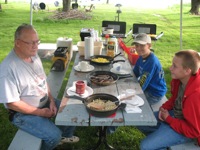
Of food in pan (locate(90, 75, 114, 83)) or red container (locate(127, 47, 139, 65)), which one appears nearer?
food in pan (locate(90, 75, 114, 83))

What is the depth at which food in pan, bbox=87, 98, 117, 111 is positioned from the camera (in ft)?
6.42

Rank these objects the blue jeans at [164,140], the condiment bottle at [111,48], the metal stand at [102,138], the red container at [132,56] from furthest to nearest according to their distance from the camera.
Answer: the red container at [132,56]
the condiment bottle at [111,48]
the metal stand at [102,138]
the blue jeans at [164,140]

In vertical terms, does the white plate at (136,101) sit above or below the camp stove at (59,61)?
below

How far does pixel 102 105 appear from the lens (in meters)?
2.03

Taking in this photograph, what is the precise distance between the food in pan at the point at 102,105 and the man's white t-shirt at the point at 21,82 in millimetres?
648

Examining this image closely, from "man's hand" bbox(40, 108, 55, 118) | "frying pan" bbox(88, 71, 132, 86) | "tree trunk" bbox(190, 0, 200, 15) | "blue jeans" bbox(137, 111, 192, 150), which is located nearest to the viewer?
"blue jeans" bbox(137, 111, 192, 150)

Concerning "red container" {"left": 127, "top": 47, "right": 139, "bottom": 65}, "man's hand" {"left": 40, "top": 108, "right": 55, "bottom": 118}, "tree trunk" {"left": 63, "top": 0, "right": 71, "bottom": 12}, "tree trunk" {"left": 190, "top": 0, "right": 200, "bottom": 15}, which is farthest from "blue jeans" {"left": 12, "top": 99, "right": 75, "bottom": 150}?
"tree trunk" {"left": 190, "top": 0, "right": 200, "bottom": 15}

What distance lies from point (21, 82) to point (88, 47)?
1415 millimetres

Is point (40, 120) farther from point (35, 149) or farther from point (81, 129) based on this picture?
point (81, 129)

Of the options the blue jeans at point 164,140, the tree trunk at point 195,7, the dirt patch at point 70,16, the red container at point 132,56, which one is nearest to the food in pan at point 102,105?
the blue jeans at point 164,140

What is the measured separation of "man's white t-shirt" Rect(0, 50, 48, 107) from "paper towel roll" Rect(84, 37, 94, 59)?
40.0 inches

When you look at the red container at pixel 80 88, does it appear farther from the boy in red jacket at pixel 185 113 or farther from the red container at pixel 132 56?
the red container at pixel 132 56

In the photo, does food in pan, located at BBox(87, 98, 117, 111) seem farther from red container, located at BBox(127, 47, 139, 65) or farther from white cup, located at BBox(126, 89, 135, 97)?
red container, located at BBox(127, 47, 139, 65)

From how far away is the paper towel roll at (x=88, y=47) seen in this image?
3.41m
